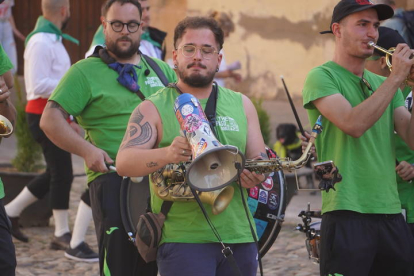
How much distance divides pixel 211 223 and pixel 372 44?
1314mm

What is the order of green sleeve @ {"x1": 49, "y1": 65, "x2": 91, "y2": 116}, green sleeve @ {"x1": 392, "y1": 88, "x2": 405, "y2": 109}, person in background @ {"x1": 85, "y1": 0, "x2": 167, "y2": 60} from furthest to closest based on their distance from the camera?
person in background @ {"x1": 85, "y1": 0, "x2": 167, "y2": 60} < green sleeve @ {"x1": 49, "y1": 65, "x2": 91, "y2": 116} < green sleeve @ {"x1": 392, "y1": 88, "x2": 405, "y2": 109}

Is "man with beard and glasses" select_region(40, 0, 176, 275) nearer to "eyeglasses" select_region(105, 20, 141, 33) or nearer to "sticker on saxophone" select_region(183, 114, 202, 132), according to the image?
"eyeglasses" select_region(105, 20, 141, 33)

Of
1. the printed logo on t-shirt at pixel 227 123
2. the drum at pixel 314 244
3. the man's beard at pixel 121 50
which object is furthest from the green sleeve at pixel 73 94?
the drum at pixel 314 244

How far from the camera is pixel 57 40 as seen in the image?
773 cm

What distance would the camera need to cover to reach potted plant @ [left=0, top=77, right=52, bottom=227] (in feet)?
27.1

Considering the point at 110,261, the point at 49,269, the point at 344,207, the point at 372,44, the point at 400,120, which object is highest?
the point at 372,44

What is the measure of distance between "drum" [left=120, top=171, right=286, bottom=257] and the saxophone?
1.09 metres

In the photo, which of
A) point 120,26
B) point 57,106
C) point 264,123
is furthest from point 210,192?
point 264,123

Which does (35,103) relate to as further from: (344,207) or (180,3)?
(180,3)

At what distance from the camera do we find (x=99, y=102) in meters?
5.24

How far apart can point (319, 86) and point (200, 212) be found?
98 cm

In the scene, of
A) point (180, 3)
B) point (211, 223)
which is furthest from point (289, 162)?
point (180, 3)

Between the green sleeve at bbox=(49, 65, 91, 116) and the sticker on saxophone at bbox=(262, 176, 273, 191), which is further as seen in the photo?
the sticker on saxophone at bbox=(262, 176, 273, 191)

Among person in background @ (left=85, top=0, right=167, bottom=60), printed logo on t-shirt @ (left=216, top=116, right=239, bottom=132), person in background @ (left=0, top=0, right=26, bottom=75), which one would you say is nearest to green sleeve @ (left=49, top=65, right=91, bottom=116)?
printed logo on t-shirt @ (left=216, top=116, right=239, bottom=132)
